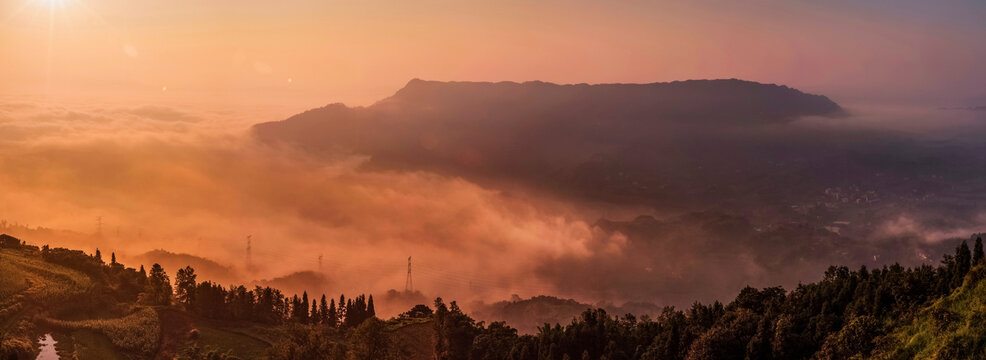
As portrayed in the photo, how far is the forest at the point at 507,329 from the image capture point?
9794 cm

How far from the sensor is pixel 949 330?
297ft

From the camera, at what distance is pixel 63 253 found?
162750 millimetres

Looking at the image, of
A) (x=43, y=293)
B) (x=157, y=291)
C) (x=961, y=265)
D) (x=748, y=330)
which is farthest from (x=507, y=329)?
(x=43, y=293)

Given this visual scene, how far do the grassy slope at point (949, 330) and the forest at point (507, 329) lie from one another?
184 mm

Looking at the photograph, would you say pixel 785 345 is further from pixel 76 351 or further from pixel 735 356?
pixel 76 351

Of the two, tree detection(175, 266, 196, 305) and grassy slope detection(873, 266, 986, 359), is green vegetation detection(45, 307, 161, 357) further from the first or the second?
grassy slope detection(873, 266, 986, 359)

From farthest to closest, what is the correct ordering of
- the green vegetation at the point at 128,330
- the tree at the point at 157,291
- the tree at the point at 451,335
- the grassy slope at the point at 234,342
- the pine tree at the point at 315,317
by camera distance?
the pine tree at the point at 315,317 → the tree at the point at 157,291 → the tree at the point at 451,335 → the grassy slope at the point at 234,342 → the green vegetation at the point at 128,330

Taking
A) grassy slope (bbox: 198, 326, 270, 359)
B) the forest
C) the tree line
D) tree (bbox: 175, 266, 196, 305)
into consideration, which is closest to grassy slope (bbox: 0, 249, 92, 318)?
the forest

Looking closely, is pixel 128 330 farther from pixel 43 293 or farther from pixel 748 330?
pixel 748 330

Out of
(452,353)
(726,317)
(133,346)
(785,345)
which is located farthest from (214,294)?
(785,345)

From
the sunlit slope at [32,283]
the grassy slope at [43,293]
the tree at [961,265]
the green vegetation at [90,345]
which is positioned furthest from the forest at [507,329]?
the green vegetation at [90,345]

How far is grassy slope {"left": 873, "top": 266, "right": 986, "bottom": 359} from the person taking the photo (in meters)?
83.6

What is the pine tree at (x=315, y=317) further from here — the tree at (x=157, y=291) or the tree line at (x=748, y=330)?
the tree at (x=157, y=291)

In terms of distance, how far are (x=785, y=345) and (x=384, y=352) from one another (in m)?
64.5
